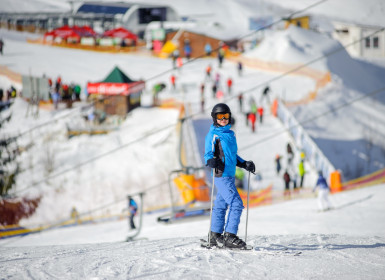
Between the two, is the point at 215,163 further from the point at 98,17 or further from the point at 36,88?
the point at 98,17

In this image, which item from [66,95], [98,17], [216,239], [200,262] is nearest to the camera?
[200,262]

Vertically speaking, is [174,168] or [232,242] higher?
[232,242]

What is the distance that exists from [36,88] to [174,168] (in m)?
15.3

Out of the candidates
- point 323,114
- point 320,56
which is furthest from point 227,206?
point 320,56

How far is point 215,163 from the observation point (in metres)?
5.32

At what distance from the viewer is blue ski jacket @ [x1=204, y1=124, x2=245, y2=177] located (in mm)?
5426

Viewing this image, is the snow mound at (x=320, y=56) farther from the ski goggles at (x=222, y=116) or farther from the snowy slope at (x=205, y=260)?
the ski goggles at (x=222, y=116)

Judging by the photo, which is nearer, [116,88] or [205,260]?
[205,260]

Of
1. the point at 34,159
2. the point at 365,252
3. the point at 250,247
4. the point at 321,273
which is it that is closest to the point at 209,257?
the point at 250,247

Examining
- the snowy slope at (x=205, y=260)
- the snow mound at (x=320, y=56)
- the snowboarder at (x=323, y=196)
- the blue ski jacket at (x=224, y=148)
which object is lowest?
the snowboarder at (x=323, y=196)

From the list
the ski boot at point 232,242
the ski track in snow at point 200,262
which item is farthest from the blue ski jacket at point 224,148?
the ski track in snow at point 200,262

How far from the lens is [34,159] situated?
2861cm

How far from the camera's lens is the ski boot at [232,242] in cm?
544

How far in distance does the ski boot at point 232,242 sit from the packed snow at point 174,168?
0.08 m
